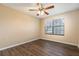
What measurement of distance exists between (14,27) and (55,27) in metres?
2.71

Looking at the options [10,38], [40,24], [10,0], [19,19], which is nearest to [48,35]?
[40,24]

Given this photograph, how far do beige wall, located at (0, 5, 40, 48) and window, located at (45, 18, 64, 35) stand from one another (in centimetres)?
107

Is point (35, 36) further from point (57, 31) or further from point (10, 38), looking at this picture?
point (10, 38)

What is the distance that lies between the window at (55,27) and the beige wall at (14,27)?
1066 millimetres

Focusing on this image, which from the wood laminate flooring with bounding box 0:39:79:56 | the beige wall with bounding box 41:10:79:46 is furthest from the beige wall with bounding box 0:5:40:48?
the beige wall with bounding box 41:10:79:46

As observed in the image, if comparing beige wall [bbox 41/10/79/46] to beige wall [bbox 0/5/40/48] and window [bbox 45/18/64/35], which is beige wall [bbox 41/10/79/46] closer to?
window [bbox 45/18/64/35]

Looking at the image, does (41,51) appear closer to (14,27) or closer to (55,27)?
(14,27)

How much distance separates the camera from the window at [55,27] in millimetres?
4641

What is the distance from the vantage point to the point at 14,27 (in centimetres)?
388

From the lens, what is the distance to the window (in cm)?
464

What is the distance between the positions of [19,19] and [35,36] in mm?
1961

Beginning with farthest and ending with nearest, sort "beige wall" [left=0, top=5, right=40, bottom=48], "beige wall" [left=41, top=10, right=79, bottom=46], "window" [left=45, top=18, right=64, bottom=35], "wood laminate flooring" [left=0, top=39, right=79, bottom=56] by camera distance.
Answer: "window" [left=45, top=18, right=64, bottom=35] → "beige wall" [left=41, top=10, right=79, bottom=46] → "beige wall" [left=0, top=5, right=40, bottom=48] → "wood laminate flooring" [left=0, top=39, right=79, bottom=56]

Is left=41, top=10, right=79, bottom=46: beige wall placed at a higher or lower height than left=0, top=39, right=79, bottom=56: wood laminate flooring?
higher

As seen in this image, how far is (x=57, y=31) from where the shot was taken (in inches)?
194
